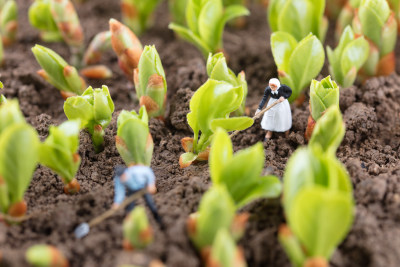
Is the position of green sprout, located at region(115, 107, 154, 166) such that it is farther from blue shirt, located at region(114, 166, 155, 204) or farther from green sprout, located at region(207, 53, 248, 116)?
green sprout, located at region(207, 53, 248, 116)

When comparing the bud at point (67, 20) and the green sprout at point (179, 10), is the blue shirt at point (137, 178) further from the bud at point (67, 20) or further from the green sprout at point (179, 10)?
the green sprout at point (179, 10)

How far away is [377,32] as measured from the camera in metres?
1.69

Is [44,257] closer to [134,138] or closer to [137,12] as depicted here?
[134,138]

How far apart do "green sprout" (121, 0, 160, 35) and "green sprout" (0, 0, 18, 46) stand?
450 mm

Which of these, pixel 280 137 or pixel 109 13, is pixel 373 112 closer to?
pixel 280 137

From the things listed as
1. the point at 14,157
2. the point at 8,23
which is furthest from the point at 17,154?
the point at 8,23

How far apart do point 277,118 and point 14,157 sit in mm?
760

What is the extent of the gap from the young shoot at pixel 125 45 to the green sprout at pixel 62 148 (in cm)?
48

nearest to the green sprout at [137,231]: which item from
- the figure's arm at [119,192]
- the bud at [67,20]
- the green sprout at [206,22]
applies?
the figure's arm at [119,192]

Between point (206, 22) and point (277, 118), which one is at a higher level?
point (206, 22)

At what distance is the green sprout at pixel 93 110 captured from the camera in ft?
4.53

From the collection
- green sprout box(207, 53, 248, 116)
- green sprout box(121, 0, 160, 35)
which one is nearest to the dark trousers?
green sprout box(207, 53, 248, 116)

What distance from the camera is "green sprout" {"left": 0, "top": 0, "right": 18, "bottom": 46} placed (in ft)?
6.62

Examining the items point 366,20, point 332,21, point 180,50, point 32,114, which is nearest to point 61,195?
point 32,114
